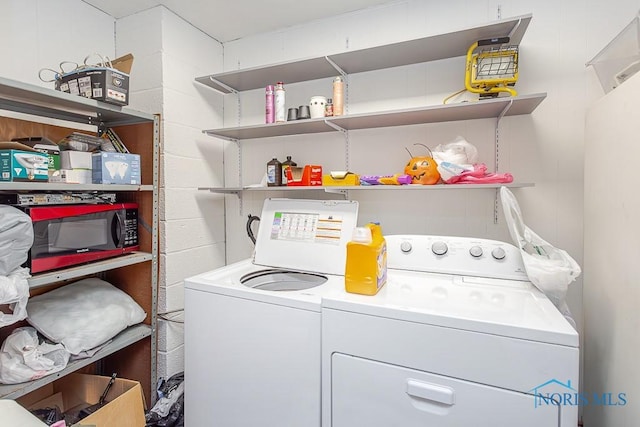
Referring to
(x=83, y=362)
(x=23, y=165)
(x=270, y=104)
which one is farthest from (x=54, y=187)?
(x=270, y=104)

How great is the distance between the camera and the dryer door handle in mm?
1093

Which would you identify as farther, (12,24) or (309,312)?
(12,24)

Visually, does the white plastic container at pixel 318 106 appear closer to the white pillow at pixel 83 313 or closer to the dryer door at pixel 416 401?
the dryer door at pixel 416 401

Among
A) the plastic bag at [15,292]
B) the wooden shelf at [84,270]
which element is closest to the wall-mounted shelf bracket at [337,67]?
the wooden shelf at [84,270]

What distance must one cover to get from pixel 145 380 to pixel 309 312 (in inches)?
54.3

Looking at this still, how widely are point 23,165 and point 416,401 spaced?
1779mm

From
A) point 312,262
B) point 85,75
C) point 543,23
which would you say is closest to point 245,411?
point 312,262

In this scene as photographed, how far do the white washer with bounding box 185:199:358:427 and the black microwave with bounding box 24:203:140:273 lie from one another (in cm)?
56

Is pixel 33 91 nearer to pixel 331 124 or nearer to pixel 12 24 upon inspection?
pixel 12 24

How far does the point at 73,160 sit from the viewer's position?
1.62 meters

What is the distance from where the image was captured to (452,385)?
1094 millimetres

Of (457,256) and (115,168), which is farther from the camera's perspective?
(115,168)

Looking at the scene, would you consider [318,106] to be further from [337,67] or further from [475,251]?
[475,251]

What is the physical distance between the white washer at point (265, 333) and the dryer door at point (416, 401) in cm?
13
